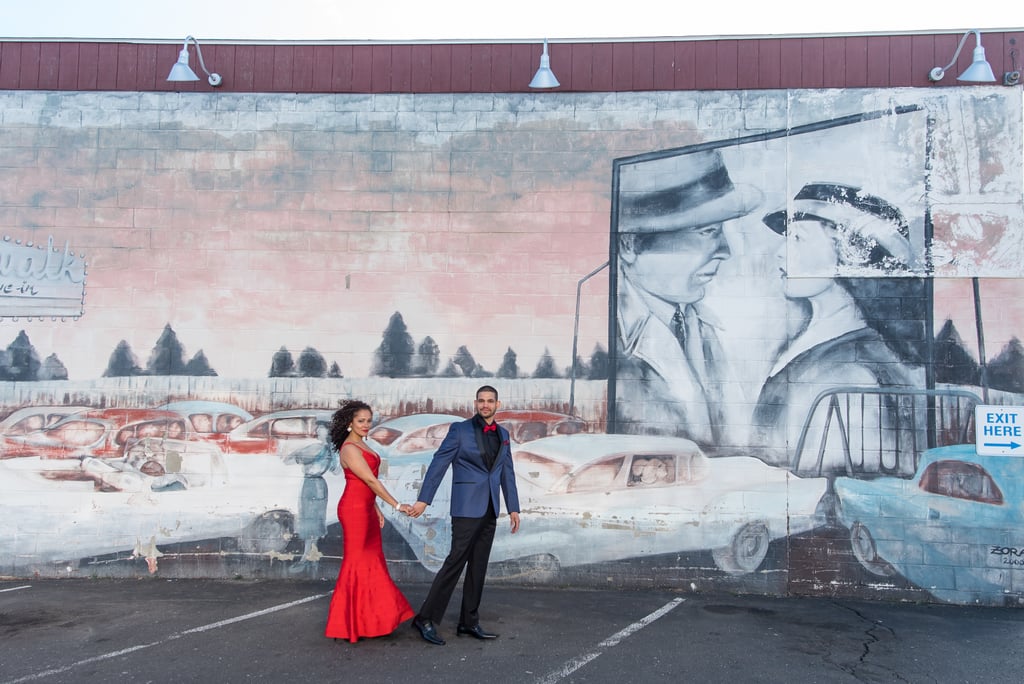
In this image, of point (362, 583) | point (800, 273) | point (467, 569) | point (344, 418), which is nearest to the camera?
point (362, 583)

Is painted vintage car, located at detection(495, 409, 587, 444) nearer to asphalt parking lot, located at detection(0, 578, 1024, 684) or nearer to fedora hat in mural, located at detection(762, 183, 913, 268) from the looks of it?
asphalt parking lot, located at detection(0, 578, 1024, 684)

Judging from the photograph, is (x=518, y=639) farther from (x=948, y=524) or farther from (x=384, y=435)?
(x=948, y=524)

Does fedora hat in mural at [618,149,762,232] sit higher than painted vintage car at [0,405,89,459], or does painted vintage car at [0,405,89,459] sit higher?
fedora hat in mural at [618,149,762,232]

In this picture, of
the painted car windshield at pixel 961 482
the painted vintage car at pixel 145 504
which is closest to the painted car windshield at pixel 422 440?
the painted vintage car at pixel 145 504

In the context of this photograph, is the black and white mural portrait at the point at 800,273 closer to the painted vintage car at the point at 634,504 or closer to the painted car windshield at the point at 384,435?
the painted vintage car at the point at 634,504

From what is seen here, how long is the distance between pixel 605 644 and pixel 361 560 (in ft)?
5.94

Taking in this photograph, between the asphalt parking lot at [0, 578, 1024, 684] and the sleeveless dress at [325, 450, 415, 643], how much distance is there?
14 centimetres

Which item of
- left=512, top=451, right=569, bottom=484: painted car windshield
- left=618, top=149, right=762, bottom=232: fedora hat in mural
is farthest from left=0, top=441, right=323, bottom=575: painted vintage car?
left=618, top=149, right=762, bottom=232: fedora hat in mural

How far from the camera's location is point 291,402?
324 inches

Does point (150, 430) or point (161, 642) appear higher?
point (150, 430)

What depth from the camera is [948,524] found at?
25.2ft

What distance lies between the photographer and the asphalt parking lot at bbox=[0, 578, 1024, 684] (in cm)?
521

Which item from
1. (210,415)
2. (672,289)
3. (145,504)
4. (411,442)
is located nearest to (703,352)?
(672,289)

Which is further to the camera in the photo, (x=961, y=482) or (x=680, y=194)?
(x=680, y=194)
